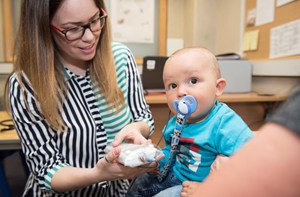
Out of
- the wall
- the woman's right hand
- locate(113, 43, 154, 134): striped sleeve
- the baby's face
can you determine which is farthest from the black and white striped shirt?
the wall

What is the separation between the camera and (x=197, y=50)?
0.89 metres

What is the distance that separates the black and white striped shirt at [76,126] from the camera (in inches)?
39.1

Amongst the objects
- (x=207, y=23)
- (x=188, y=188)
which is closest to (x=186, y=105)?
(x=188, y=188)

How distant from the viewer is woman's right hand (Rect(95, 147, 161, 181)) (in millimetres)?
768

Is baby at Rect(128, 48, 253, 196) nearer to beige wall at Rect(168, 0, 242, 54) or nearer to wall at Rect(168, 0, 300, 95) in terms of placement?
wall at Rect(168, 0, 300, 95)

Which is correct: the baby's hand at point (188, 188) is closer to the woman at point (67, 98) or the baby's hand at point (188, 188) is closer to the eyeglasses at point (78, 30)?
the woman at point (67, 98)

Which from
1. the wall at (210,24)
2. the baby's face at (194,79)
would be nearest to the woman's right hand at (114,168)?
the baby's face at (194,79)

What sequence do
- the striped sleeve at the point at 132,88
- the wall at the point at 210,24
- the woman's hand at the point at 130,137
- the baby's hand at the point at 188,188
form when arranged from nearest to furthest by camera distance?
the baby's hand at the point at 188,188 → the woman's hand at the point at 130,137 → the striped sleeve at the point at 132,88 → the wall at the point at 210,24

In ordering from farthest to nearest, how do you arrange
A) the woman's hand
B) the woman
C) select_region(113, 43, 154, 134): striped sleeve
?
select_region(113, 43, 154, 134): striped sleeve
the woman
the woman's hand

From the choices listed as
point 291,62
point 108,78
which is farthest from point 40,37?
point 291,62

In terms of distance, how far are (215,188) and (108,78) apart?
88 centimetres

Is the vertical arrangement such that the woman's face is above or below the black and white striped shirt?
above

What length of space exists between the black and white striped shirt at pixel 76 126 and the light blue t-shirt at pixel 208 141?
0.30 meters

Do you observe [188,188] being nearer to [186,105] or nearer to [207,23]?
[186,105]
